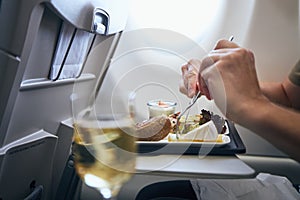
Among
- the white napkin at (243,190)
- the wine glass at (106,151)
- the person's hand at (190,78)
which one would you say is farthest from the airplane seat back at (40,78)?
the white napkin at (243,190)

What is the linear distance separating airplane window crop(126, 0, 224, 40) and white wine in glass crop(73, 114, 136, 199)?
0.81 meters

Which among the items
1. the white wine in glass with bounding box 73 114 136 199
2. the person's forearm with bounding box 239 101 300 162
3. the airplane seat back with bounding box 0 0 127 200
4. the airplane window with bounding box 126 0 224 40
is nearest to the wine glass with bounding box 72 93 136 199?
the white wine in glass with bounding box 73 114 136 199

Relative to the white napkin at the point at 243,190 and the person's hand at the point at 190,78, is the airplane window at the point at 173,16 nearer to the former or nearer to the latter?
the person's hand at the point at 190,78

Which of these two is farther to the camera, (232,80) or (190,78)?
(190,78)

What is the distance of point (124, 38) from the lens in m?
1.53

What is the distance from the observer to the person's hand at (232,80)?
698 mm

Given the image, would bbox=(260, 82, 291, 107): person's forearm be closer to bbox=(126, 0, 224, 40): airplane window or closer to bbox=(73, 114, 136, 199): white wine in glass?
bbox=(126, 0, 224, 40): airplane window

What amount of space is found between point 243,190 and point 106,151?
47 cm

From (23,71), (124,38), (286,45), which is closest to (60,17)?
(23,71)

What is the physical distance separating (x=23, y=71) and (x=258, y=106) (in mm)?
536

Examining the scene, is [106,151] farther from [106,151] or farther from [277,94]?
[277,94]

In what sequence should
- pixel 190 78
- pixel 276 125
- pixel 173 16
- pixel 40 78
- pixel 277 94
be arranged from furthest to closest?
pixel 173 16 → pixel 277 94 → pixel 190 78 → pixel 40 78 → pixel 276 125

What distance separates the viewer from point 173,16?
150 cm

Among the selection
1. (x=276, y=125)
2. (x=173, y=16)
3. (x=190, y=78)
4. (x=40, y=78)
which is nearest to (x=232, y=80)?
(x=276, y=125)
